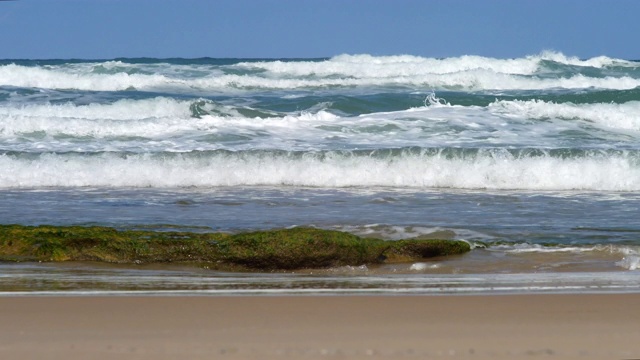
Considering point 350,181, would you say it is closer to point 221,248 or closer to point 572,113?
point 221,248

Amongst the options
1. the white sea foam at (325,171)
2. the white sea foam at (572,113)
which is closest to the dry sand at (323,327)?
the white sea foam at (325,171)

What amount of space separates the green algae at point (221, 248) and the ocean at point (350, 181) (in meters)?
0.13

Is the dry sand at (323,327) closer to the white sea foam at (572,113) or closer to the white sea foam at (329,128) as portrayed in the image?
the white sea foam at (329,128)

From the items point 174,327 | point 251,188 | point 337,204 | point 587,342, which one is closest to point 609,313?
point 587,342

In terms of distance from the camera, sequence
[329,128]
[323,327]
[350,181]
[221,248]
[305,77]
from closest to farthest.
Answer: [323,327]
[221,248]
[350,181]
[329,128]
[305,77]

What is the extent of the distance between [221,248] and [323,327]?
1.75 meters

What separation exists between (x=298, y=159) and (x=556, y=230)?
13.7ft

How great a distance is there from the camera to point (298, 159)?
389 inches

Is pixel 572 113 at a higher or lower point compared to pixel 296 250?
higher

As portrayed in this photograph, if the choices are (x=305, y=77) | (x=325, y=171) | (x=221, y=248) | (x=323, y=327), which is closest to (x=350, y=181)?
(x=325, y=171)

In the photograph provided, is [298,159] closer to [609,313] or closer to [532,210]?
[532,210]

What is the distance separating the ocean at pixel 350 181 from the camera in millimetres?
4773

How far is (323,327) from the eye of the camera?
350 centimetres

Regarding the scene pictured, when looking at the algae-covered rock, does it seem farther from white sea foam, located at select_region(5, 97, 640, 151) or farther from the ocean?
white sea foam, located at select_region(5, 97, 640, 151)
